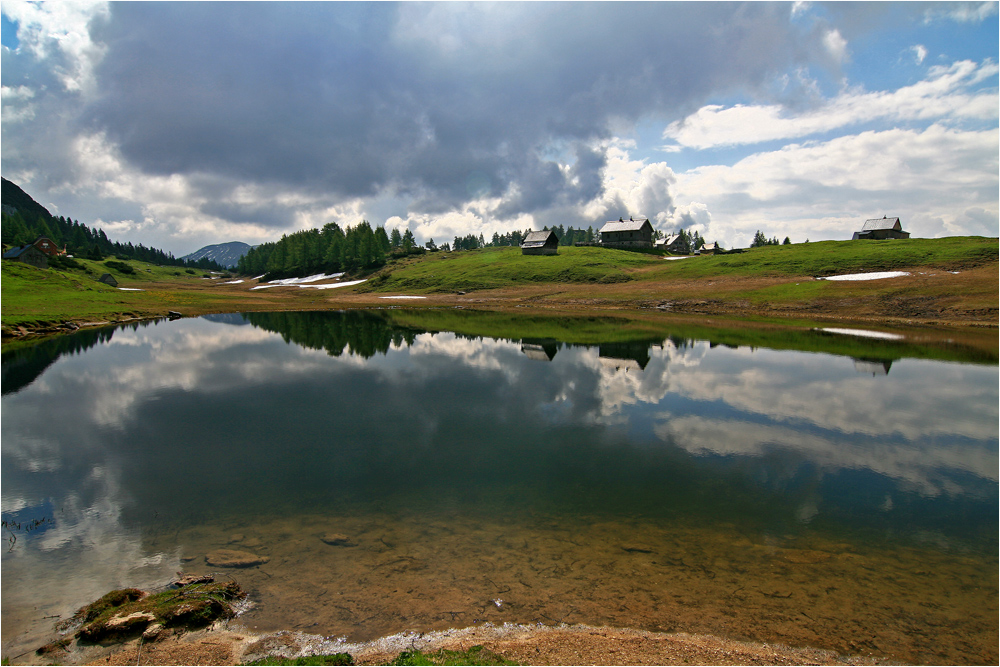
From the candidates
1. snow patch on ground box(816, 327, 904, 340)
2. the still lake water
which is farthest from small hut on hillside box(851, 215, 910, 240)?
the still lake water

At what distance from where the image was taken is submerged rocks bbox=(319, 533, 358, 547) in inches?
405

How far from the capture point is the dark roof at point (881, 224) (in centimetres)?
12350

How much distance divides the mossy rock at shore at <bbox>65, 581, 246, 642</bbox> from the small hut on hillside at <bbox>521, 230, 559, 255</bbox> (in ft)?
429

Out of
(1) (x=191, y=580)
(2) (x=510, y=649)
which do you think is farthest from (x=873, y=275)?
(1) (x=191, y=580)

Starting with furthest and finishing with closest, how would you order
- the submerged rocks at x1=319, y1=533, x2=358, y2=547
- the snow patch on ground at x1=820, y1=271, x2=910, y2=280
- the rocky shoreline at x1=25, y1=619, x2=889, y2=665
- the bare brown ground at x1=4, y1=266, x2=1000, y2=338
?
the snow patch on ground at x1=820, y1=271, x2=910, y2=280, the bare brown ground at x1=4, y1=266, x2=1000, y2=338, the submerged rocks at x1=319, y1=533, x2=358, y2=547, the rocky shoreline at x1=25, y1=619, x2=889, y2=665

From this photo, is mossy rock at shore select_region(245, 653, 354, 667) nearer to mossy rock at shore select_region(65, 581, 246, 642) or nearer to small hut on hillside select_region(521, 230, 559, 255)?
mossy rock at shore select_region(65, 581, 246, 642)

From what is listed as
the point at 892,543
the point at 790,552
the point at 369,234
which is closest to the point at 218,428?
the point at 790,552

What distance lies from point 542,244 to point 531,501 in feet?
420

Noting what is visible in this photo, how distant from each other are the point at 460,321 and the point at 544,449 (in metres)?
44.8

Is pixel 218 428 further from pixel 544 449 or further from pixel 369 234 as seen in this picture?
pixel 369 234

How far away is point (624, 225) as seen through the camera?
145 m

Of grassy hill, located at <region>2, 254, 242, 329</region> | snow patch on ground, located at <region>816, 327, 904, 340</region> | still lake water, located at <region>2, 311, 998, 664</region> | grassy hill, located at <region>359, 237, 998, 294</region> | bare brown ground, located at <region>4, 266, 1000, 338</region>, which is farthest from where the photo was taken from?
grassy hill, located at <region>359, 237, 998, 294</region>

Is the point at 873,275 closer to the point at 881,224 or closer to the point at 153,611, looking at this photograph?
the point at 881,224

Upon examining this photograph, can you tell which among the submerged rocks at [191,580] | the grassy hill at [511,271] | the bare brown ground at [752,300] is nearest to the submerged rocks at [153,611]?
the submerged rocks at [191,580]
